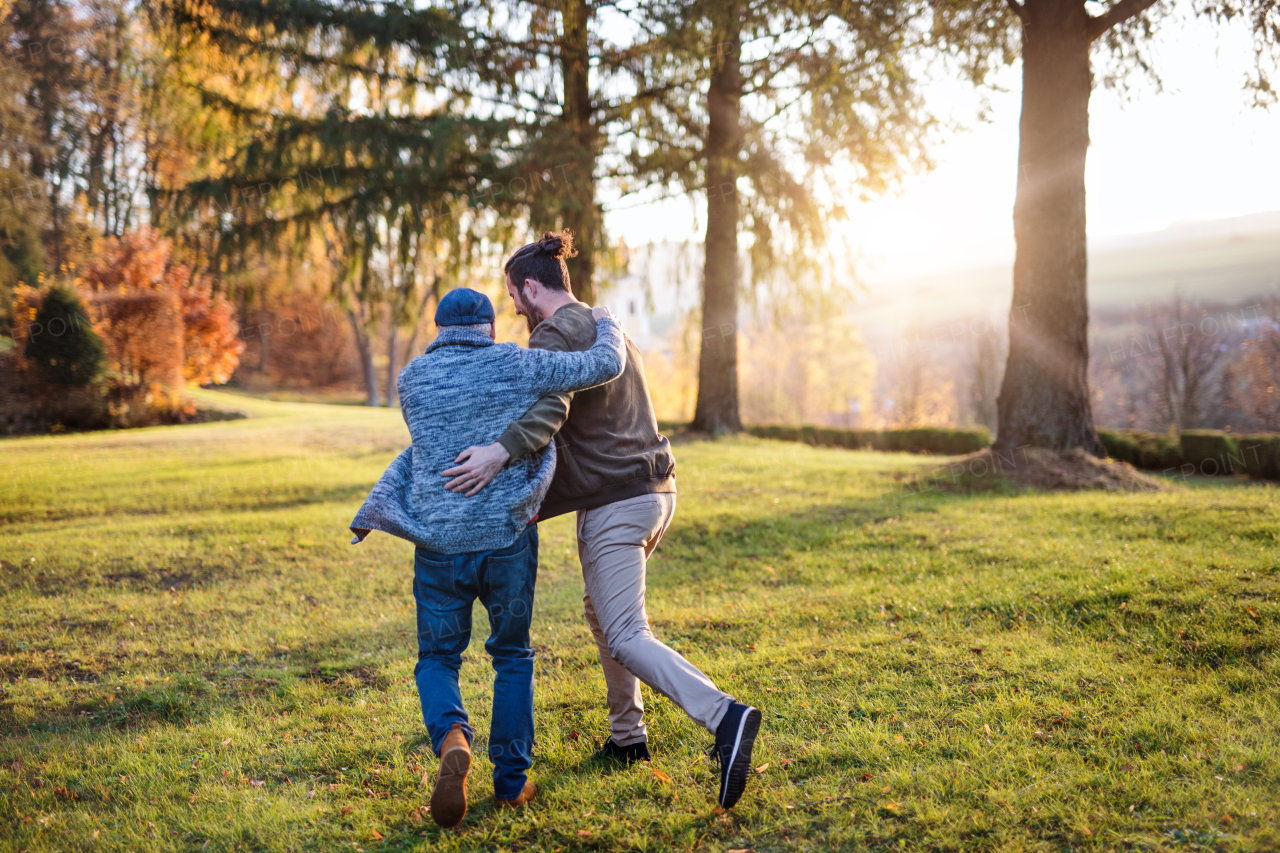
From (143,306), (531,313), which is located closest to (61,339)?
(143,306)

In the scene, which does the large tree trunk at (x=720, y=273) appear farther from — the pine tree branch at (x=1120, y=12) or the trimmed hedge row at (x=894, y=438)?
the pine tree branch at (x=1120, y=12)

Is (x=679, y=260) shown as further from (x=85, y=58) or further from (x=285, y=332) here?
(x=285, y=332)

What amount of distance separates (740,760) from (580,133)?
1032 centimetres

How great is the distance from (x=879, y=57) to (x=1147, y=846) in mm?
9430

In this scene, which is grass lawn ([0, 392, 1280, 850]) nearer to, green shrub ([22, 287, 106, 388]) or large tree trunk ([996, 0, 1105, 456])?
large tree trunk ([996, 0, 1105, 456])

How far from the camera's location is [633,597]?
2863 millimetres

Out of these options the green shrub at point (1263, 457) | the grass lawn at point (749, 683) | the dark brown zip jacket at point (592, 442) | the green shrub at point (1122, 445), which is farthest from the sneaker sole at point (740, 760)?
the green shrub at point (1122, 445)

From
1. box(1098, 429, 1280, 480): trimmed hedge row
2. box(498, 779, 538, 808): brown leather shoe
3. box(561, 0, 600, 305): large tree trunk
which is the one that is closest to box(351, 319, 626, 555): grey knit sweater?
box(498, 779, 538, 808): brown leather shoe

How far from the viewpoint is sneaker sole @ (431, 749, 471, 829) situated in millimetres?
2568

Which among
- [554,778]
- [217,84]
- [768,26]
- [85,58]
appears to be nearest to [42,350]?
[85,58]

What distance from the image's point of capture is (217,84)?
36.0 ft

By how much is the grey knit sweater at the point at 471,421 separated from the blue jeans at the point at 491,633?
0.25ft

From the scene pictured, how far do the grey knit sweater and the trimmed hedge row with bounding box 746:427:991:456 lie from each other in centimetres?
1430

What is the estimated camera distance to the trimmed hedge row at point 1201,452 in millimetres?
11438
